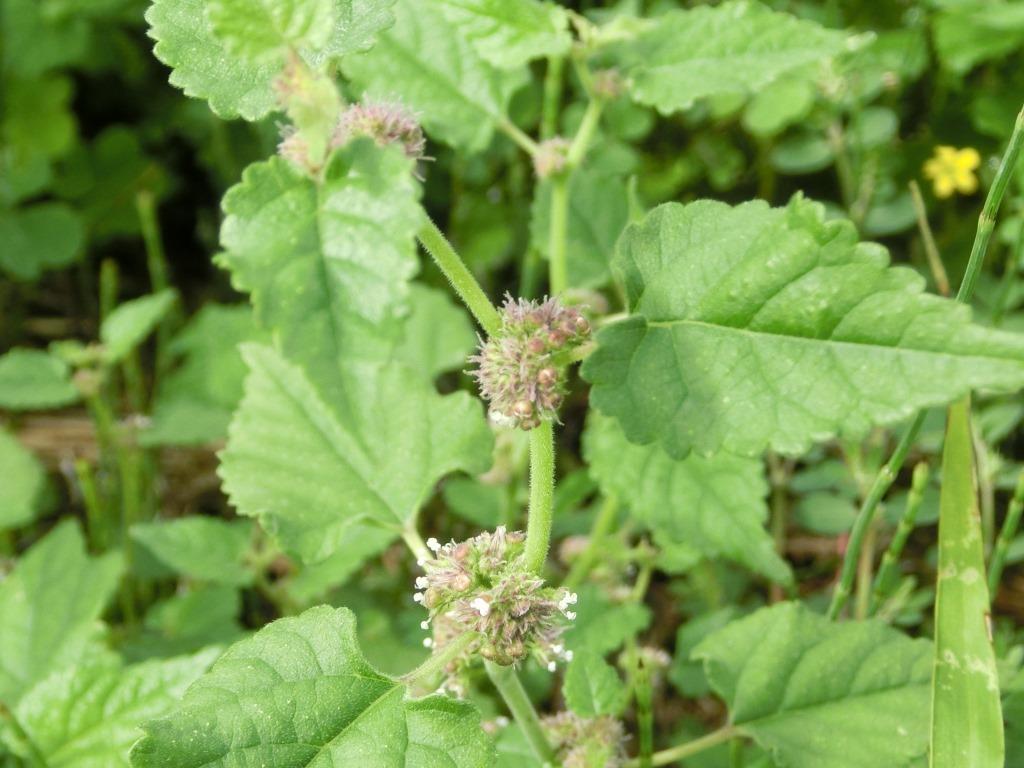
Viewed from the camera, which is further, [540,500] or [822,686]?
[822,686]

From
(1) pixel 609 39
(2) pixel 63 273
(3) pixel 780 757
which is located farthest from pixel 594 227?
(2) pixel 63 273

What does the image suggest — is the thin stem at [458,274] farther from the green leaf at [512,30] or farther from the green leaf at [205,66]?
the green leaf at [512,30]

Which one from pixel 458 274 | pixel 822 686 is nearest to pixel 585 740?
pixel 822 686

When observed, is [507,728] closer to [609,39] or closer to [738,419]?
[738,419]

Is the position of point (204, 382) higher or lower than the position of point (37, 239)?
lower

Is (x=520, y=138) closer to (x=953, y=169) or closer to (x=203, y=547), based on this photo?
(x=203, y=547)

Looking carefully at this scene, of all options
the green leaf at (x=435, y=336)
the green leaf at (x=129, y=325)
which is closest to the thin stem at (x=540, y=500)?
the green leaf at (x=435, y=336)
